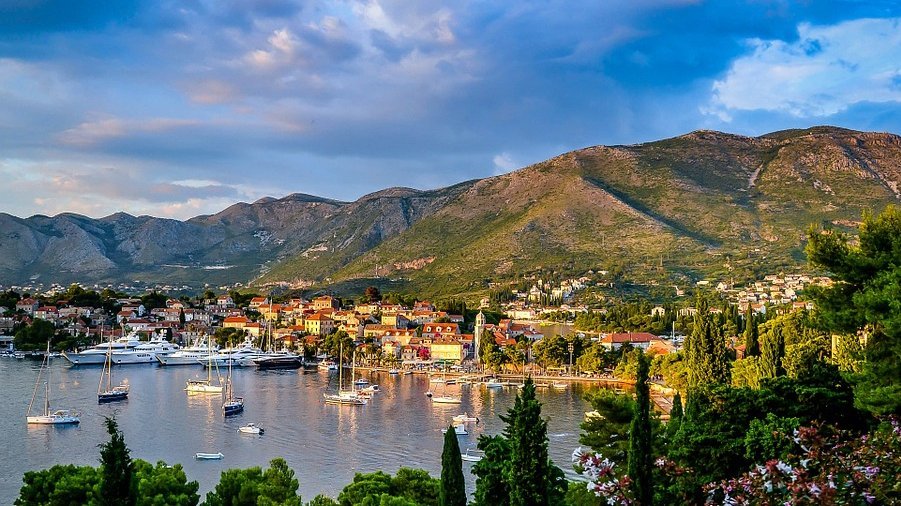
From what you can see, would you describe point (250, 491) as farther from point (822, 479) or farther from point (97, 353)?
point (97, 353)

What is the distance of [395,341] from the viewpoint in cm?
7675

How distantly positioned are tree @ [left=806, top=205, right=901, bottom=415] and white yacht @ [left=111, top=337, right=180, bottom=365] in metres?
68.6

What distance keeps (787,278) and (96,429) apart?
10094 centimetres

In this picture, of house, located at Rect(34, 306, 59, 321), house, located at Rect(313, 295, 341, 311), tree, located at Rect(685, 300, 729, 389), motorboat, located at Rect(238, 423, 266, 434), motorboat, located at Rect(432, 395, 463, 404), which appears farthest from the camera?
house, located at Rect(313, 295, 341, 311)

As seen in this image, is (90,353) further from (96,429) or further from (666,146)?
(666,146)

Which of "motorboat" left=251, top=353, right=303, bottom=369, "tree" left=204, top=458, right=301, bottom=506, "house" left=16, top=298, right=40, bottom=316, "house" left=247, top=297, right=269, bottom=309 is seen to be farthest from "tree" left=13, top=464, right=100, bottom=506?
"house" left=247, top=297, right=269, bottom=309

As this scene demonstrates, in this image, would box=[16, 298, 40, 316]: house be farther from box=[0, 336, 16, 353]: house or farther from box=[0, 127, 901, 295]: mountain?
box=[0, 127, 901, 295]: mountain

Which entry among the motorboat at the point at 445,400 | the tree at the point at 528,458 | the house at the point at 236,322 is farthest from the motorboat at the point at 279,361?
the tree at the point at 528,458

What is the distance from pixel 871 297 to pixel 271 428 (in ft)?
105

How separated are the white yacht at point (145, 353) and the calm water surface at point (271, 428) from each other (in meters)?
10.9

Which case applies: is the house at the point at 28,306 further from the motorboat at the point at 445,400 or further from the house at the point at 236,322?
the motorboat at the point at 445,400

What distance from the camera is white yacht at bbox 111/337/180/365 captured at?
→ 232 feet

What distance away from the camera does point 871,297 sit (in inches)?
534

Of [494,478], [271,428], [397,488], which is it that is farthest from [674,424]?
[271,428]
